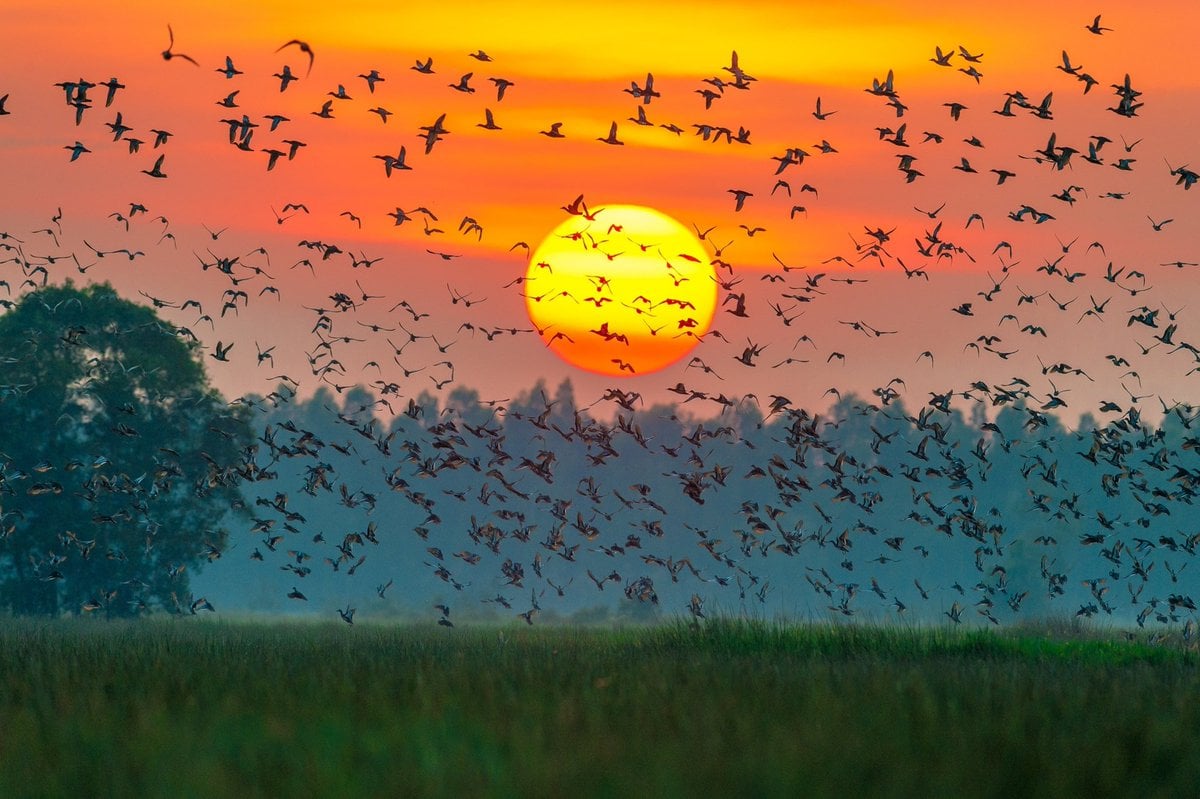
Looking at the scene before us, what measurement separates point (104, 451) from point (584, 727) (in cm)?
4685

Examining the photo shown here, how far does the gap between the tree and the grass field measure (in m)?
33.3

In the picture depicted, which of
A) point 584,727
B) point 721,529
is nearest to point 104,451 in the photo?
point 584,727

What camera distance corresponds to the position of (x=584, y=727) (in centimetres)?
1600

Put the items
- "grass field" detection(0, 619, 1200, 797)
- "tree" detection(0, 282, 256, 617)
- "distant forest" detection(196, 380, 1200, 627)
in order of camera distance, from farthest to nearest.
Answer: "distant forest" detection(196, 380, 1200, 627), "tree" detection(0, 282, 256, 617), "grass field" detection(0, 619, 1200, 797)

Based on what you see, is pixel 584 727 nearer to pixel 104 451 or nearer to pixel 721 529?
pixel 104 451

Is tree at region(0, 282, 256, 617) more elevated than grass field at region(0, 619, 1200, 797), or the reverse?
tree at region(0, 282, 256, 617)

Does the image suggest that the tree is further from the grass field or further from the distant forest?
the distant forest

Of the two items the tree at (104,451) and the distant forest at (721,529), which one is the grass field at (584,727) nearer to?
the tree at (104,451)

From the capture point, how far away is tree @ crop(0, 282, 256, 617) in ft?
190

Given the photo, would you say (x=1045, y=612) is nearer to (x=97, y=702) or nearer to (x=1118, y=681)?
(x=1118, y=681)

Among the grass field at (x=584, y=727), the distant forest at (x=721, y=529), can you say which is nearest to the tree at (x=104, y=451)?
the grass field at (x=584, y=727)

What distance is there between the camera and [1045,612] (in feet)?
396

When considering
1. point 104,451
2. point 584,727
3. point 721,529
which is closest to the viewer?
point 584,727

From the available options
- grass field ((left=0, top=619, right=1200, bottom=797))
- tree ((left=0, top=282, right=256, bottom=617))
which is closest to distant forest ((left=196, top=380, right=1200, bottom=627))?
tree ((left=0, top=282, right=256, bottom=617))
